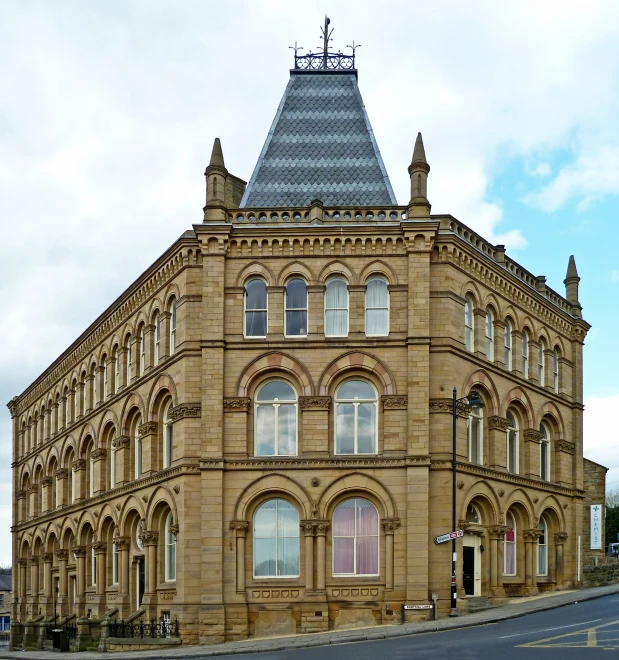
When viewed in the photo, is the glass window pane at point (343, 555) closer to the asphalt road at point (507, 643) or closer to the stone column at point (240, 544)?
the stone column at point (240, 544)

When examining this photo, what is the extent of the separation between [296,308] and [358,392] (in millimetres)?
3846

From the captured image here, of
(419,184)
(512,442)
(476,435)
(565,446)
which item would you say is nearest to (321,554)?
(476,435)

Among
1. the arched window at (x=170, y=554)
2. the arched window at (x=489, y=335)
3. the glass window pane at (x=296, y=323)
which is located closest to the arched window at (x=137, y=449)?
the arched window at (x=170, y=554)

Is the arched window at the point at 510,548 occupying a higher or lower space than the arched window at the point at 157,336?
lower

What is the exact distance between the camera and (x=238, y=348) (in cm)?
3894

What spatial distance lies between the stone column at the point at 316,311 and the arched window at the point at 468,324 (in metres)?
5.81

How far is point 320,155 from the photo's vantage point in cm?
4462

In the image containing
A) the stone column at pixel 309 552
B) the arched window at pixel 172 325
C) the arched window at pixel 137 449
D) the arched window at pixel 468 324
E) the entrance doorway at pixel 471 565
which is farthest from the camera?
the arched window at pixel 137 449

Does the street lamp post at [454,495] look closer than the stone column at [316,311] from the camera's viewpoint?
Yes

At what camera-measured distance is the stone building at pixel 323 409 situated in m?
37.5

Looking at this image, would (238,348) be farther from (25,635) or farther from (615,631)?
(25,635)

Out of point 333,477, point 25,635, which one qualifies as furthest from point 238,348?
point 25,635

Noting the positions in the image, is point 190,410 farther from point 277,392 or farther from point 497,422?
point 497,422

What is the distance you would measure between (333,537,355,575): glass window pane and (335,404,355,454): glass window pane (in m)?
3.19
